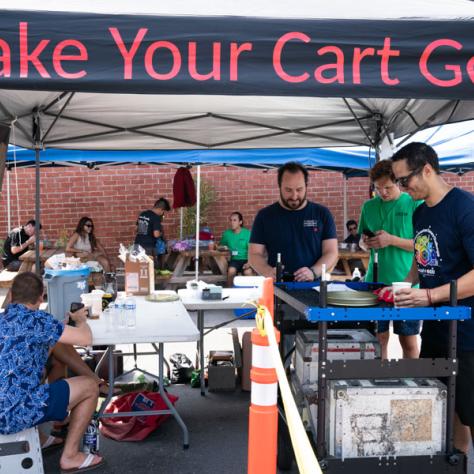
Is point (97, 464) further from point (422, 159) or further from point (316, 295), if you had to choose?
point (422, 159)

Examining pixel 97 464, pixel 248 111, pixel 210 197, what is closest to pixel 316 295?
pixel 97 464

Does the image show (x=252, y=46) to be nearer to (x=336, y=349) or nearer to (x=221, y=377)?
(x=336, y=349)

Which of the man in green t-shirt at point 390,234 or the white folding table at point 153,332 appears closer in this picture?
the white folding table at point 153,332

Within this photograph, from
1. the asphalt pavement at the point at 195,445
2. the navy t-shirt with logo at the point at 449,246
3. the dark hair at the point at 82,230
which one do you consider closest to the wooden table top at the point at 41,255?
the dark hair at the point at 82,230

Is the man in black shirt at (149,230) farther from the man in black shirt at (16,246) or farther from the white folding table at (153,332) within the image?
the white folding table at (153,332)

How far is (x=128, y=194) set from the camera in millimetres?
11930

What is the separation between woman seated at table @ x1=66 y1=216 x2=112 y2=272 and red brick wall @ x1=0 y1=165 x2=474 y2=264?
1510mm

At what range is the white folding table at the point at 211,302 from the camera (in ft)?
15.7

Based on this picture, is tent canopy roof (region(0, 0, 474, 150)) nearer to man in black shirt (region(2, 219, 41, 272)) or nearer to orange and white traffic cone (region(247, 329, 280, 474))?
orange and white traffic cone (region(247, 329, 280, 474))

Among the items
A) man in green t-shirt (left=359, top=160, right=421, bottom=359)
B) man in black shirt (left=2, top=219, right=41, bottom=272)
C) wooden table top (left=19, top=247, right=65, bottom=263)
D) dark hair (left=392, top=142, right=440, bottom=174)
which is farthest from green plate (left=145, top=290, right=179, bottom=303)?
man in black shirt (left=2, top=219, right=41, bottom=272)

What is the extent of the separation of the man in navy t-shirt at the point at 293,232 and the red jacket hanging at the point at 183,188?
5.18 metres

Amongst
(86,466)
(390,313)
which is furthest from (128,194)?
(390,313)

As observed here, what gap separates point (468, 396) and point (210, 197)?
373 inches

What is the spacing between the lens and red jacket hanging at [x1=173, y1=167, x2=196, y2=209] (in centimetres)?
927
